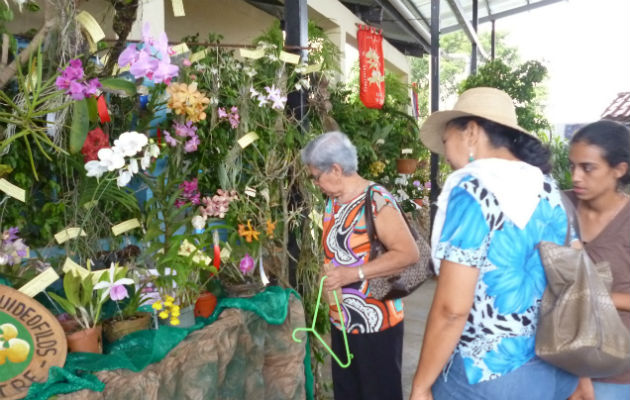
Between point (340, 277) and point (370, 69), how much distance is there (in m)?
3.91

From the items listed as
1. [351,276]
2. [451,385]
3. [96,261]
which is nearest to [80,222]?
[96,261]

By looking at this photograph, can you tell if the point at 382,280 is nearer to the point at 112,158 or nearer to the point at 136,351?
the point at 136,351

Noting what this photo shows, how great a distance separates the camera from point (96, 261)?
1.78 meters

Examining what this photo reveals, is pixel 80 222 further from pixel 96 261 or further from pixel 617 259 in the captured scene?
pixel 617 259

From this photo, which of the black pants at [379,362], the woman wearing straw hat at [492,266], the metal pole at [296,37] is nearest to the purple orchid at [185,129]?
the metal pole at [296,37]

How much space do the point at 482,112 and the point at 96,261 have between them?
4.59 ft

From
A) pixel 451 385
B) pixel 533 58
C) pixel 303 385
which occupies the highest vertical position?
pixel 533 58

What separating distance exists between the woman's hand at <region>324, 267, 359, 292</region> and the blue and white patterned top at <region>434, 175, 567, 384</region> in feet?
2.15

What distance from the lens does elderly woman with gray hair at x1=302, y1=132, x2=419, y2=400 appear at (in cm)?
178

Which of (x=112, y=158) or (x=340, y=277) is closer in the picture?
(x=112, y=158)

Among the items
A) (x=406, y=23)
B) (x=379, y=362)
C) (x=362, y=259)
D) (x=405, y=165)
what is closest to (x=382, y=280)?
(x=362, y=259)

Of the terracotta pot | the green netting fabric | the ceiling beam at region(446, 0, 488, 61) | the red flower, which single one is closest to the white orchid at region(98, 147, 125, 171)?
the red flower

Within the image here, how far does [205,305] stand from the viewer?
6.31 ft

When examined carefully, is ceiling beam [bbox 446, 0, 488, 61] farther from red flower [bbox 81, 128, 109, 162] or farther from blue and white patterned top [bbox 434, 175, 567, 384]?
blue and white patterned top [bbox 434, 175, 567, 384]
